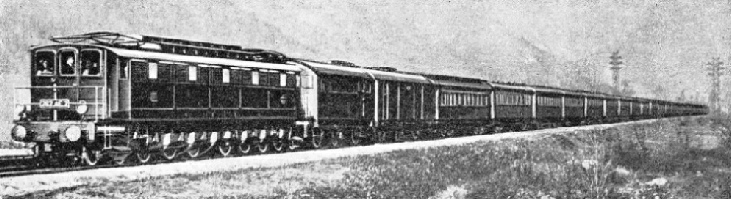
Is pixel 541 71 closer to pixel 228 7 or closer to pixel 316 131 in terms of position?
pixel 228 7

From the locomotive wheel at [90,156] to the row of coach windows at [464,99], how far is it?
21216mm

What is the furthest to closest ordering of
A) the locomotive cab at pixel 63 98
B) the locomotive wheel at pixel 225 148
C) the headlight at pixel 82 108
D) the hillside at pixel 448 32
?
the hillside at pixel 448 32
the locomotive wheel at pixel 225 148
the headlight at pixel 82 108
the locomotive cab at pixel 63 98

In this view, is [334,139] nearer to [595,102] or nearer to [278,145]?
[278,145]

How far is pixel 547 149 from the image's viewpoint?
32281mm

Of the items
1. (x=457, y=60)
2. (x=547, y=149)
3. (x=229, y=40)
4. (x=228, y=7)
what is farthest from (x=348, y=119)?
(x=457, y=60)

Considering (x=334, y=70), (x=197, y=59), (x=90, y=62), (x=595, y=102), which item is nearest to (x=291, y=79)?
(x=334, y=70)

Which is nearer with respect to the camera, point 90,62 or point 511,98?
point 90,62

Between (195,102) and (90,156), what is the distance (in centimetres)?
325

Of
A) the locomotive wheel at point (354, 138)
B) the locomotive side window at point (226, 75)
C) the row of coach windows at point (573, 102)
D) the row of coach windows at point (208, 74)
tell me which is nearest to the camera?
the row of coach windows at point (208, 74)

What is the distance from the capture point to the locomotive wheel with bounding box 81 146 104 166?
19.2 metres

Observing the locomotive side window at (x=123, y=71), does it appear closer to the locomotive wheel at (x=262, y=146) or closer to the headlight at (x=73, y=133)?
the headlight at (x=73, y=133)

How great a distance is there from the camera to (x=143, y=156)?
20578 millimetres

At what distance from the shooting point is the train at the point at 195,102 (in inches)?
755

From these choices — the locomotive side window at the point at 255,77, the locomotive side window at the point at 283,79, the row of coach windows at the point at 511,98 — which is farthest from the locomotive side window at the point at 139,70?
the row of coach windows at the point at 511,98
